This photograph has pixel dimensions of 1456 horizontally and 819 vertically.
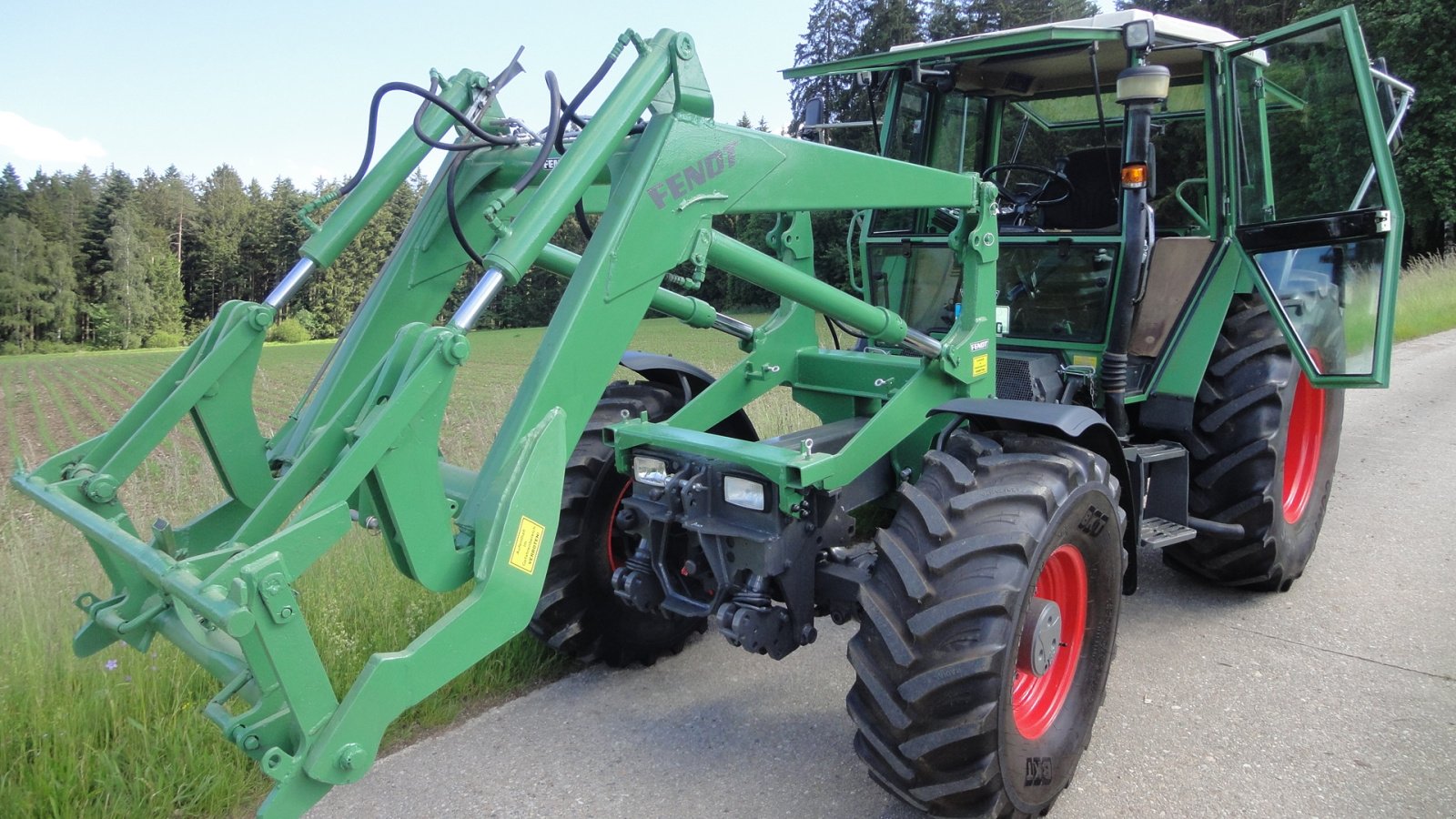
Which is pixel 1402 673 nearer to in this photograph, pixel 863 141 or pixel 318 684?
pixel 863 141

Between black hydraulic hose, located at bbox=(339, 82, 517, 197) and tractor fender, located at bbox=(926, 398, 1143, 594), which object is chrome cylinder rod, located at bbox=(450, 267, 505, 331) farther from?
tractor fender, located at bbox=(926, 398, 1143, 594)

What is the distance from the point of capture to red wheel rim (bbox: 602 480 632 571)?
12.9ft

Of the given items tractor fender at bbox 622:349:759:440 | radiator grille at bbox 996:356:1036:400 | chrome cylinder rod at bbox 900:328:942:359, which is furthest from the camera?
radiator grille at bbox 996:356:1036:400

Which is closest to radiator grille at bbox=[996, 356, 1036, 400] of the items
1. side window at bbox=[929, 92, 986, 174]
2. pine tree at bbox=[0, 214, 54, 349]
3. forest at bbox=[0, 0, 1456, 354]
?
side window at bbox=[929, 92, 986, 174]

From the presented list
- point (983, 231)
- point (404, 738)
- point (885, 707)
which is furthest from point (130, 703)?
point (983, 231)

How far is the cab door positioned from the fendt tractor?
0.02 m

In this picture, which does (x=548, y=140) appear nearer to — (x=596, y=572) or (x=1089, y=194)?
(x=596, y=572)

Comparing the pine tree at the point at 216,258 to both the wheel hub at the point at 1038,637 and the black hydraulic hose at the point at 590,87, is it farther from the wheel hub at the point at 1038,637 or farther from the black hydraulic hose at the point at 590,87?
the wheel hub at the point at 1038,637

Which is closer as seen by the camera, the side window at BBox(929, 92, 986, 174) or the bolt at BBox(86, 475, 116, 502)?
the bolt at BBox(86, 475, 116, 502)

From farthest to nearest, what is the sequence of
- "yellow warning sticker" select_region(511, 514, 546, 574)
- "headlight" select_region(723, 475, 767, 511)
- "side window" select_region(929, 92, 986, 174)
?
"side window" select_region(929, 92, 986, 174), "headlight" select_region(723, 475, 767, 511), "yellow warning sticker" select_region(511, 514, 546, 574)

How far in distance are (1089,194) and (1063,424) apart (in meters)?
2.11

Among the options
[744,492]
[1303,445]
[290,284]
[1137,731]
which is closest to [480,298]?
[290,284]

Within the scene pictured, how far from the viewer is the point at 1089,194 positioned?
4.75 meters

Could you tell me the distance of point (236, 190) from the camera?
53.7 m
